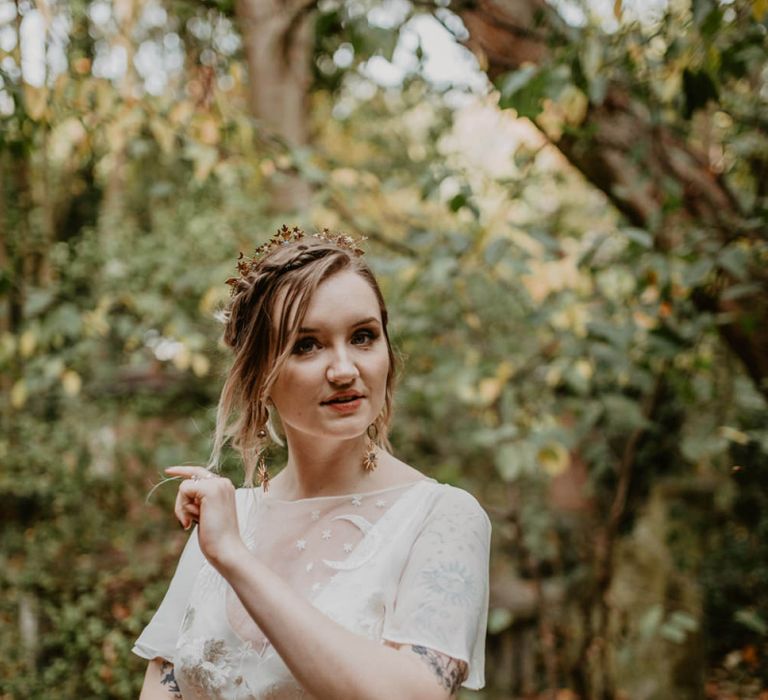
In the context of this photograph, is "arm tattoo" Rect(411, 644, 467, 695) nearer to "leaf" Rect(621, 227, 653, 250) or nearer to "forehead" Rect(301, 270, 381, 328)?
"forehead" Rect(301, 270, 381, 328)

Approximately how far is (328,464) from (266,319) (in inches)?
12.9

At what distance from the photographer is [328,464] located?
5.37ft

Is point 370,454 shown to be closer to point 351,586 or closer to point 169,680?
point 351,586

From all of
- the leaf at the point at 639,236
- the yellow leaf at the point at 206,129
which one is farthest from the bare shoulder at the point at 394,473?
the yellow leaf at the point at 206,129

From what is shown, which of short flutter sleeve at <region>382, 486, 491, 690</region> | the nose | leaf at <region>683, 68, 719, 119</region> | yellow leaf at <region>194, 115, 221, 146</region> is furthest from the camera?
yellow leaf at <region>194, 115, 221, 146</region>

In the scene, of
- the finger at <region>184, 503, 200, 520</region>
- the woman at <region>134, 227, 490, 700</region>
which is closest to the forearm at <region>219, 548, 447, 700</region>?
the woman at <region>134, 227, 490, 700</region>

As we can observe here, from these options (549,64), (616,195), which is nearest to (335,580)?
(549,64)

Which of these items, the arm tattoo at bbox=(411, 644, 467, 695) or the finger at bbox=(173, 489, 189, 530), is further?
the finger at bbox=(173, 489, 189, 530)

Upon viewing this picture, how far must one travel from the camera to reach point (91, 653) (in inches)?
166

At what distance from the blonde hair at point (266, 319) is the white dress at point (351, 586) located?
20 centimetres

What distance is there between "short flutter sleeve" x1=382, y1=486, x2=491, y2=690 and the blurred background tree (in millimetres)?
1215

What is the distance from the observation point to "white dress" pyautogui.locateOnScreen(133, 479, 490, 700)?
4.23 feet

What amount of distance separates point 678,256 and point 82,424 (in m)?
4.32

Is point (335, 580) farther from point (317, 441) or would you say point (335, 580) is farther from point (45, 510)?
point (45, 510)
